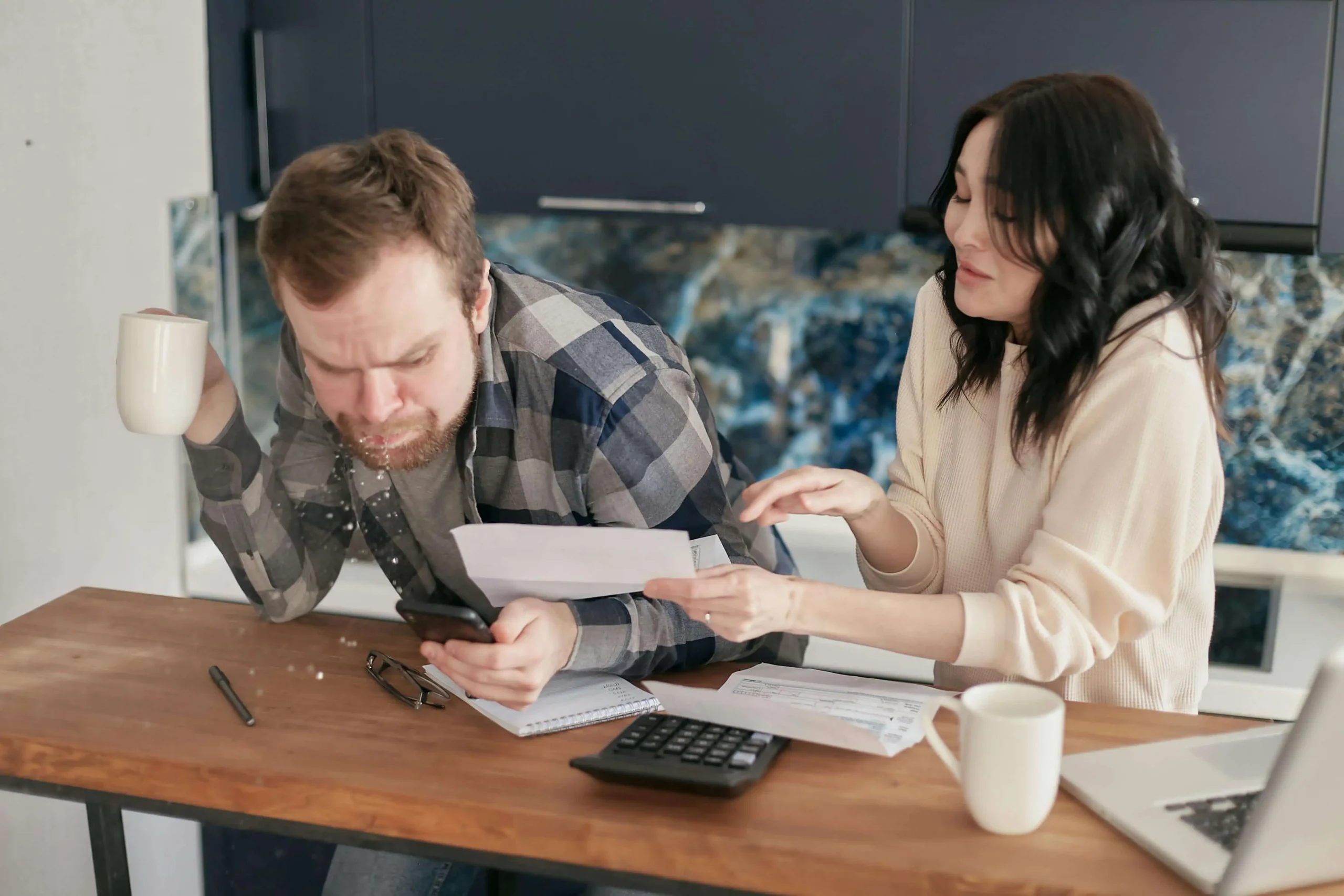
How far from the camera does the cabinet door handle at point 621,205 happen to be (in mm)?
2336

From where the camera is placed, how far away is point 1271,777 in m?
0.90

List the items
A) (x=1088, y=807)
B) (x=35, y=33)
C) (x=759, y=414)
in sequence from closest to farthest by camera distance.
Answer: (x=1088, y=807) → (x=35, y=33) → (x=759, y=414)

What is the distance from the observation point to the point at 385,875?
1.52m

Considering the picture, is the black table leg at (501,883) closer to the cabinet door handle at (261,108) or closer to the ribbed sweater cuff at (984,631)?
the ribbed sweater cuff at (984,631)

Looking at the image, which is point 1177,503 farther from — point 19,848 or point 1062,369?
point 19,848

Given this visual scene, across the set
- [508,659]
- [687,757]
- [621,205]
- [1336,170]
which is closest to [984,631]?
[687,757]

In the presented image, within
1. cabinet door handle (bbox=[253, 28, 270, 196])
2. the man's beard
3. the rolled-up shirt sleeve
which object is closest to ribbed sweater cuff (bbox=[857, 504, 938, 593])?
the rolled-up shirt sleeve

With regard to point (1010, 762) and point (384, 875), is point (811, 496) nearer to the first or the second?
point (1010, 762)

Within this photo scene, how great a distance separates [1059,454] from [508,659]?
2.17 ft

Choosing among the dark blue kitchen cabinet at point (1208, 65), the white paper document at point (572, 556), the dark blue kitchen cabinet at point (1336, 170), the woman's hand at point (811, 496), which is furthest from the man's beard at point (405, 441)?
the dark blue kitchen cabinet at point (1336, 170)

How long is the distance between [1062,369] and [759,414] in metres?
1.41

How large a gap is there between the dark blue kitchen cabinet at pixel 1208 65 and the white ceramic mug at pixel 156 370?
1352 millimetres

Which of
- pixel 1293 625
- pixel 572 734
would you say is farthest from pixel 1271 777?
pixel 1293 625

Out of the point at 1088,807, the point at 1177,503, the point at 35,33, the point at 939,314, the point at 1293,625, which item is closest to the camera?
the point at 1088,807
